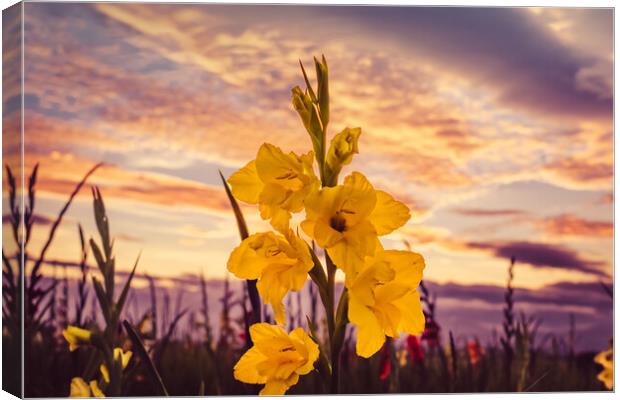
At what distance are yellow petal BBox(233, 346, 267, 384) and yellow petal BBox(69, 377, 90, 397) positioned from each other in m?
1.53

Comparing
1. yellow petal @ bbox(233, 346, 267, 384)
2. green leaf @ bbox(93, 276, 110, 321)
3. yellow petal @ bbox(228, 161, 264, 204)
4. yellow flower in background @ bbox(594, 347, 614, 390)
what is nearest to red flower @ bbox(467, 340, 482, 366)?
yellow flower in background @ bbox(594, 347, 614, 390)

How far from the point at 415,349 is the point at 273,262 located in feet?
7.04

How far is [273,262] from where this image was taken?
1956 mm

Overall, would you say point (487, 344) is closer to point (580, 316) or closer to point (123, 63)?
point (580, 316)

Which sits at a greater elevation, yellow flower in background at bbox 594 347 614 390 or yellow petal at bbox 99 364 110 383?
yellow petal at bbox 99 364 110 383

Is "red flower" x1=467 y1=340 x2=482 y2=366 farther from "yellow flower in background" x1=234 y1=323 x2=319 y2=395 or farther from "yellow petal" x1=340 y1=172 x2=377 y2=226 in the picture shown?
"yellow petal" x1=340 y1=172 x2=377 y2=226

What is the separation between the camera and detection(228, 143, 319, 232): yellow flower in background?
1.92 meters

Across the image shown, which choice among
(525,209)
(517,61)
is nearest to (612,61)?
(517,61)

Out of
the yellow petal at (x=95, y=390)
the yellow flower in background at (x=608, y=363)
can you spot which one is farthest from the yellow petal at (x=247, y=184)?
the yellow flower in background at (x=608, y=363)

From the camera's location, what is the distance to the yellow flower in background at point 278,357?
2051mm

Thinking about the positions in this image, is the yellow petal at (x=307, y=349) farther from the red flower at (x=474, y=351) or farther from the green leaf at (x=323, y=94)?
the red flower at (x=474, y=351)

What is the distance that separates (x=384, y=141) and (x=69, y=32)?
1239mm

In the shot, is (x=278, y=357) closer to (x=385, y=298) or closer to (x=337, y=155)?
(x=385, y=298)

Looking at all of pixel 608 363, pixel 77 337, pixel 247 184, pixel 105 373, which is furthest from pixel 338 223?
pixel 608 363
